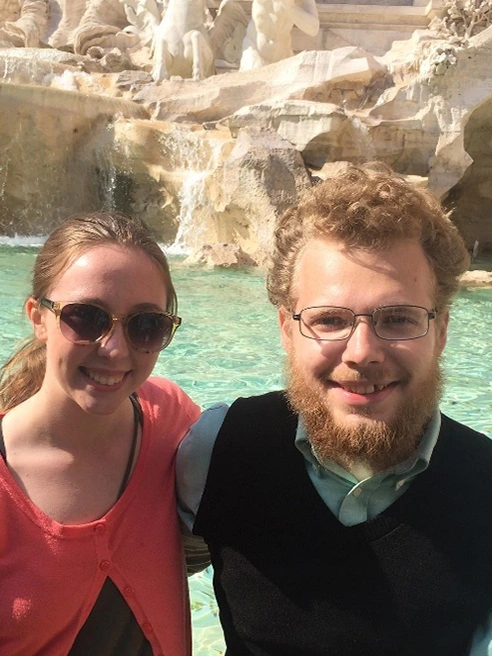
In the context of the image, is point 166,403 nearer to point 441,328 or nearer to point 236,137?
point 441,328

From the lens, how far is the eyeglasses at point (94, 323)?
1.35 metres

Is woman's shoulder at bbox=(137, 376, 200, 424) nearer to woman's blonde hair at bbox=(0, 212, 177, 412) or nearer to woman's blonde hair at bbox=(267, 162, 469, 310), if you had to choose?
woman's blonde hair at bbox=(0, 212, 177, 412)

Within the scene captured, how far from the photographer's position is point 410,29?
18.0 metres

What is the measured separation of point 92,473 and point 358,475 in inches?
19.6

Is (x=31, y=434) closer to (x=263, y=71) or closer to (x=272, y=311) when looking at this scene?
(x=272, y=311)

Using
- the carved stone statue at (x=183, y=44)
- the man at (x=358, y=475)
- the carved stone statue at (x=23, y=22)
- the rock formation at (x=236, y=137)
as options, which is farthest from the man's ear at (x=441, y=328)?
the carved stone statue at (x=23, y=22)

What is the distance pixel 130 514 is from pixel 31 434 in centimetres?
24

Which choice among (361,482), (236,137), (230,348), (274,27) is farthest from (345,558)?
(274,27)

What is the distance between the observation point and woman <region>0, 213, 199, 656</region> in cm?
127

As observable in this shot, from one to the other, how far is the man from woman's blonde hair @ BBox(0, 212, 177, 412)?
0.32 meters

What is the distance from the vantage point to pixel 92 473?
1.38 meters

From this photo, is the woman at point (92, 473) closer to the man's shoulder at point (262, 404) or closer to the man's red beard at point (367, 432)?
the man's shoulder at point (262, 404)

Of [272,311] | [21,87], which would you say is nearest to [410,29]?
[21,87]

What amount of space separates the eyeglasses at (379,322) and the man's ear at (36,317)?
0.52 metres
